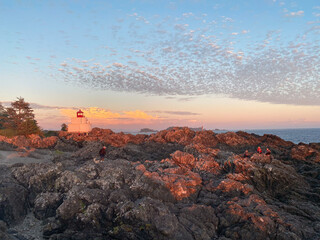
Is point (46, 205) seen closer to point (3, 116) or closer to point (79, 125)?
point (79, 125)

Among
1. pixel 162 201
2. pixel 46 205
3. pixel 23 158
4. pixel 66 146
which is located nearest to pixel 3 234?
pixel 46 205

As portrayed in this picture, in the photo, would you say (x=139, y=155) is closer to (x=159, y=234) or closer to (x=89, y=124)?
(x=159, y=234)

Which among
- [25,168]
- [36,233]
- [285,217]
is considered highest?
[25,168]

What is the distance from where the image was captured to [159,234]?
10.4 meters

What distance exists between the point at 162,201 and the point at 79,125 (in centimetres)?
3899

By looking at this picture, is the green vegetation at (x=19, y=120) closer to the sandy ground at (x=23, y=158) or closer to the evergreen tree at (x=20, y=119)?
the evergreen tree at (x=20, y=119)

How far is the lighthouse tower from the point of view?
159 feet

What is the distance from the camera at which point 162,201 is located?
13.4m

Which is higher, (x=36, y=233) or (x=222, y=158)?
(x=222, y=158)

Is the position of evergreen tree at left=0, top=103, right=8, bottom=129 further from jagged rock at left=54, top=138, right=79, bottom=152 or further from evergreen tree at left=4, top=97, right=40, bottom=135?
jagged rock at left=54, top=138, right=79, bottom=152

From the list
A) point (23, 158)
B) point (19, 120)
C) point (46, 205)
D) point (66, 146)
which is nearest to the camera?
point (46, 205)

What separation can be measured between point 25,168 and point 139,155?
41.9 ft

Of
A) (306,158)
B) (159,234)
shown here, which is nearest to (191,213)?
(159,234)

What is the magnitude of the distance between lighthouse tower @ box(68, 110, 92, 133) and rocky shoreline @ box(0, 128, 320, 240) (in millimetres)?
29771
